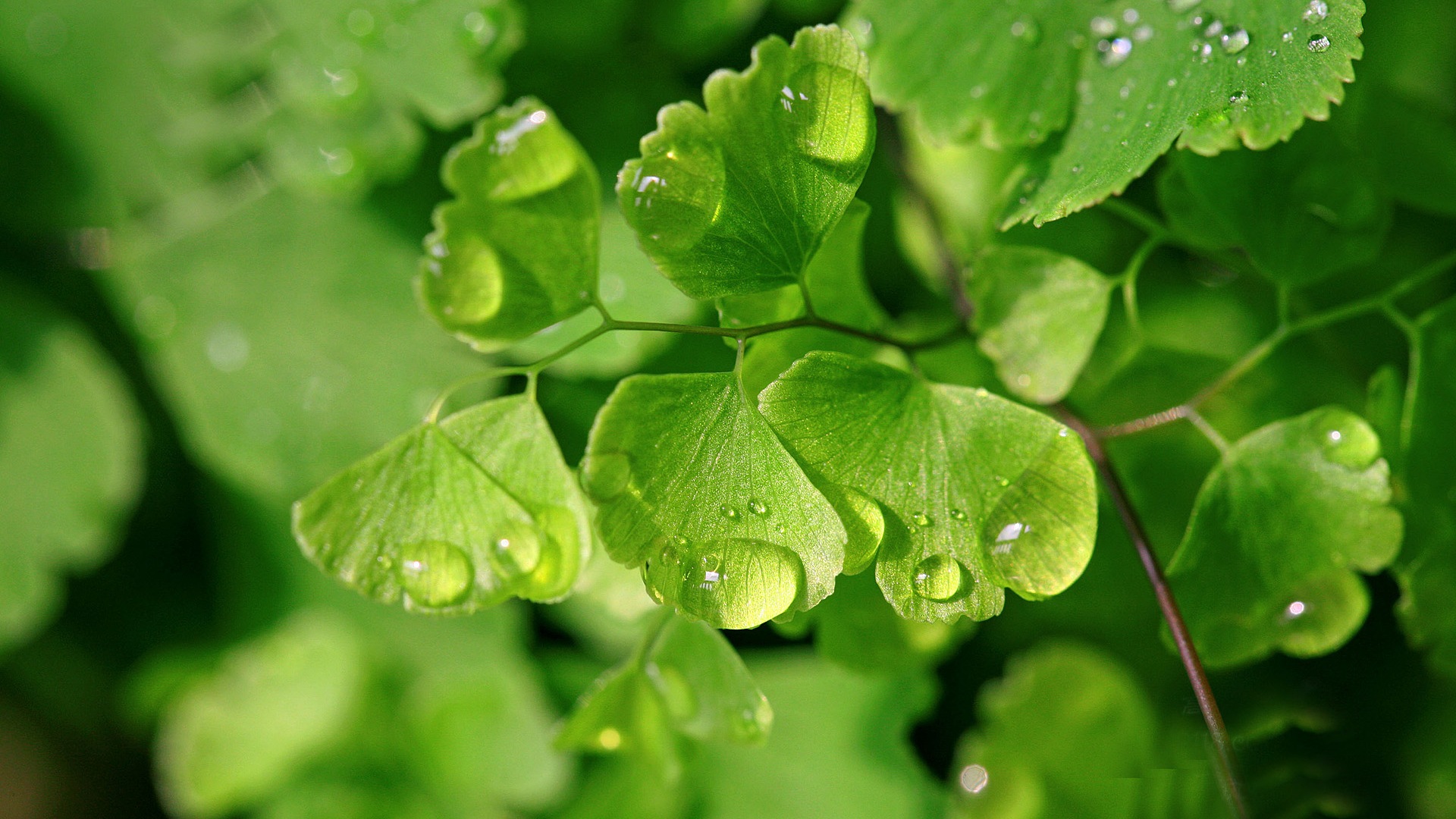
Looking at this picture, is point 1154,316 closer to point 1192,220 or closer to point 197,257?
point 1192,220

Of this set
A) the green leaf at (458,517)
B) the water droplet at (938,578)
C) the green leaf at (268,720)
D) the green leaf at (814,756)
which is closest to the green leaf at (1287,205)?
the water droplet at (938,578)

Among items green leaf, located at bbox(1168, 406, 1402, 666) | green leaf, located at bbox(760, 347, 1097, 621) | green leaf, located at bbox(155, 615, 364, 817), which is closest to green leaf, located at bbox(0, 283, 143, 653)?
green leaf, located at bbox(155, 615, 364, 817)

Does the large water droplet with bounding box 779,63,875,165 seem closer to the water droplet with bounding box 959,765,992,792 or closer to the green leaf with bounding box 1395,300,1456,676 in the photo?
the green leaf with bounding box 1395,300,1456,676

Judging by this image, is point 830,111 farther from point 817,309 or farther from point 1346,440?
point 1346,440

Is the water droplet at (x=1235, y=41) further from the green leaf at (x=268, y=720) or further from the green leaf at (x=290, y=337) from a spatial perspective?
the green leaf at (x=268, y=720)

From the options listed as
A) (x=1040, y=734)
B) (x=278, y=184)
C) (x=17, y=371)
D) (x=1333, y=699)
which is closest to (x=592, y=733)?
(x=1040, y=734)

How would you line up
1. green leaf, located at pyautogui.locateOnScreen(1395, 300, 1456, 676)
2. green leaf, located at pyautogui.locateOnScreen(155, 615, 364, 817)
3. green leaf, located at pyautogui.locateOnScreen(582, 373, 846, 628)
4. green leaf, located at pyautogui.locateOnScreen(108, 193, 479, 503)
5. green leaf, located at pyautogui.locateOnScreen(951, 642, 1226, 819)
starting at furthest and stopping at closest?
→ green leaf, located at pyautogui.locateOnScreen(155, 615, 364, 817), green leaf, located at pyautogui.locateOnScreen(108, 193, 479, 503), green leaf, located at pyautogui.locateOnScreen(951, 642, 1226, 819), green leaf, located at pyautogui.locateOnScreen(1395, 300, 1456, 676), green leaf, located at pyautogui.locateOnScreen(582, 373, 846, 628)
